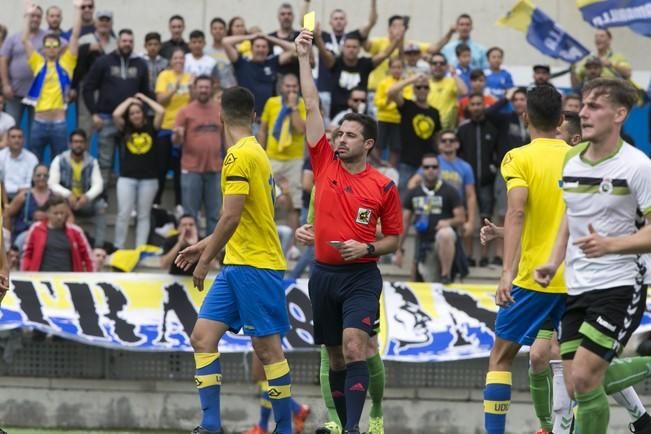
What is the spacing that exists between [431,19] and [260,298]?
1265cm

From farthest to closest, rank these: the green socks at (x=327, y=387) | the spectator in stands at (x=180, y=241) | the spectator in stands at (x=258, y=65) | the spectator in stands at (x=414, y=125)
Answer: the spectator in stands at (x=258, y=65), the spectator in stands at (x=414, y=125), the spectator in stands at (x=180, y=241), the green socks at (x=327, y=387)

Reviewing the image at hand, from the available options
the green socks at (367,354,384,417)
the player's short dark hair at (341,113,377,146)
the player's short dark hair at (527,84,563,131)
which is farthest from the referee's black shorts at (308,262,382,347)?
the player's short dark hair at (527,84,563,131)

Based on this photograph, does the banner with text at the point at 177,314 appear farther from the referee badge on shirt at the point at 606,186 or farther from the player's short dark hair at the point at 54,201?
the referee badge on shirt at the point at 606,186

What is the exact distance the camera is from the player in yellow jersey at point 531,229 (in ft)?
30.1

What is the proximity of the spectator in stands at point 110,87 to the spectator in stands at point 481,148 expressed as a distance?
4.13 m

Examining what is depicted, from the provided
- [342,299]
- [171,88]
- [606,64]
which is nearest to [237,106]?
[342,299]

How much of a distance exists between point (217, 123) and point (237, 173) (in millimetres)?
7116

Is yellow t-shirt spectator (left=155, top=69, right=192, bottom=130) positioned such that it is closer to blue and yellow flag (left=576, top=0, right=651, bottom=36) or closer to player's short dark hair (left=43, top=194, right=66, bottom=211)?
player's short dark hair (left=43, top=194, right=66, bottom=211)

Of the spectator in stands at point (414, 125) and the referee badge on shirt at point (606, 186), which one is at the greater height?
the referee badge on shirt at point (606, 186)

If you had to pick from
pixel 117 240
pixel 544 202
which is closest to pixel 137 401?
pixel 117 240

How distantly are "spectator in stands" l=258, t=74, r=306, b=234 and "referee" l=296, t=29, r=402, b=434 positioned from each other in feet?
21.1

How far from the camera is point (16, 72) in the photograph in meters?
17.6

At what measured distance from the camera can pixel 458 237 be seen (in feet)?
50.2

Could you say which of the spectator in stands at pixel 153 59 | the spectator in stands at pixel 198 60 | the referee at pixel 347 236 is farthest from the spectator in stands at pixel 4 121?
the referee at pixel 347 236
